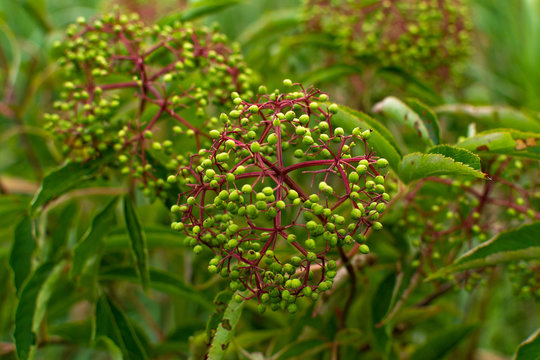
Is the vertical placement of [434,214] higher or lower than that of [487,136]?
lower

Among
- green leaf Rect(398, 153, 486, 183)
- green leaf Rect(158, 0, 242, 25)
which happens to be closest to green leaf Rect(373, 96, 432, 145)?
green leaf Rect(398, 153, 486, 183)

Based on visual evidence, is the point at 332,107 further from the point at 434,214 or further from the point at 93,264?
the point at 93,264

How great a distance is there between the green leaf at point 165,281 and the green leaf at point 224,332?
0.38 metres

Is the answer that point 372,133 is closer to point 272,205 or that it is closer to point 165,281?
point 272,205

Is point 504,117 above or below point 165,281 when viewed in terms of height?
above

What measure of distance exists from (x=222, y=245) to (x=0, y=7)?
2.07 m

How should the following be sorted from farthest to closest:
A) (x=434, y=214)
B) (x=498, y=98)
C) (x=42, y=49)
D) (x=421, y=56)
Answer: (x=498, y=98) → (x=42, y=49) → (x=421, y=56) → (x=434, y=214)

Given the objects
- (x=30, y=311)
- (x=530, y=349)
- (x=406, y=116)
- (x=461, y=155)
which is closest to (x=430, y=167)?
(x=461, y=155)

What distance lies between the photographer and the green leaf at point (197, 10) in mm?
1120

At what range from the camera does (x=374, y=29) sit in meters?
1.28

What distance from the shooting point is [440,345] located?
114cm

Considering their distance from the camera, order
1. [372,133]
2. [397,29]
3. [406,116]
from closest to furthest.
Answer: [372,133] → [406,116] → [397,29]

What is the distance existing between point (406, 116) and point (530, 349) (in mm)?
466

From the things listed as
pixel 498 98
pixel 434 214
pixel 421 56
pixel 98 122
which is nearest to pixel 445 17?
pixel 421 56
